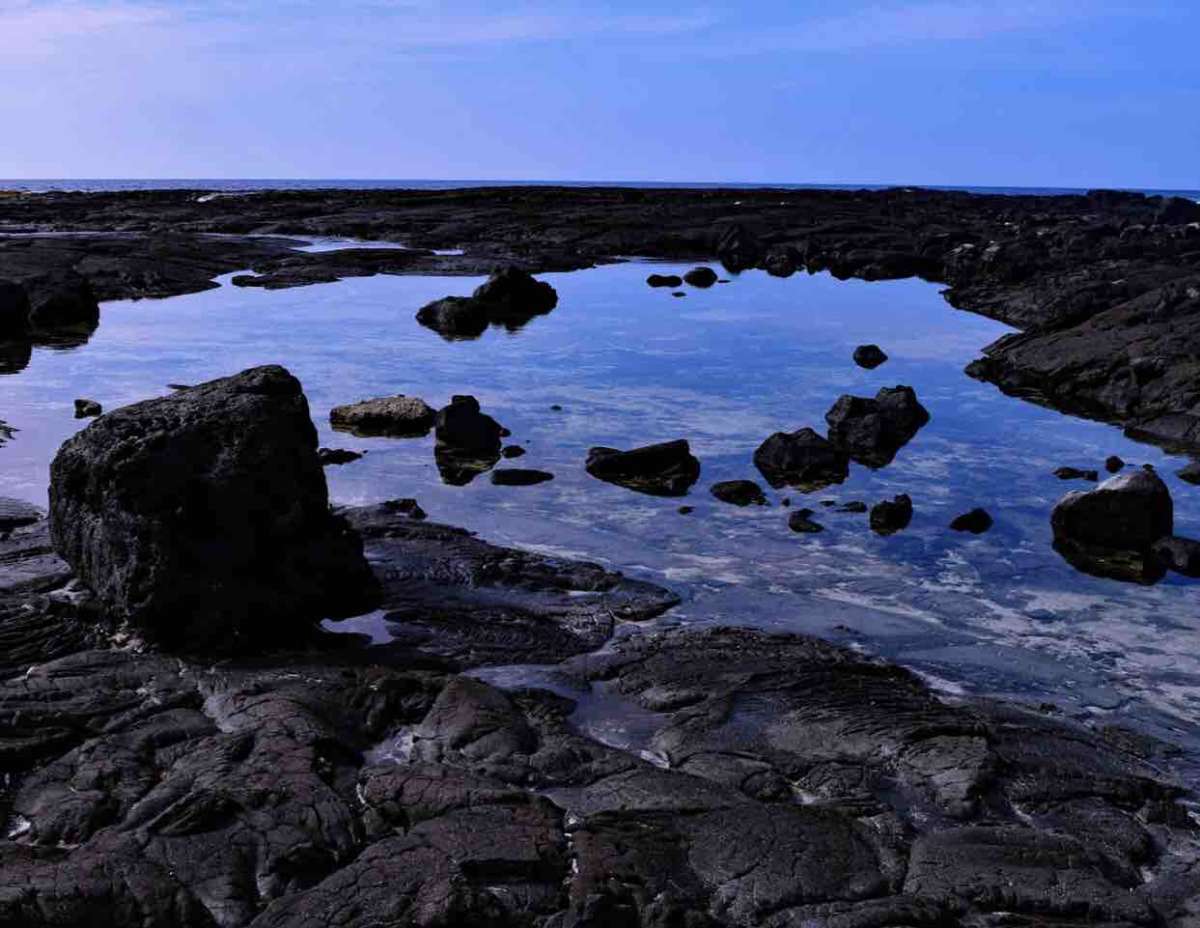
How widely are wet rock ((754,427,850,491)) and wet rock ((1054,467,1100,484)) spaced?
10.4 ft

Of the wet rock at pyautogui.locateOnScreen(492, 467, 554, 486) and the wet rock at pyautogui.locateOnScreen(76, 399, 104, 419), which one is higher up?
the wet rock at pyautogui.locateOnScreen(76, 399, 104, 419)

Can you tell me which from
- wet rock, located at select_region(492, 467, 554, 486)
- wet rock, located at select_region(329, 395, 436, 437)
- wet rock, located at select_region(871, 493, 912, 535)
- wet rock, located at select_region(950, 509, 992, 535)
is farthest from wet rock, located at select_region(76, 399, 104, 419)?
wet rock, located at select_region(950, 509, 992, 535)

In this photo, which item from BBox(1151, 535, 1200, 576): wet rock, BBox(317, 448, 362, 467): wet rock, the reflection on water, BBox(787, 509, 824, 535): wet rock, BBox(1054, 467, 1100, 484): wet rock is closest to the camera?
the reflection on water

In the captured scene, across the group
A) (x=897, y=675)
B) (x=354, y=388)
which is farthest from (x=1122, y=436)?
(x=354, y=388)

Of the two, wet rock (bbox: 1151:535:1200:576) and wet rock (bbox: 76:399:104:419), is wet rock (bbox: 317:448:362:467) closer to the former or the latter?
wet rock (bbox: 76:399:104:419)

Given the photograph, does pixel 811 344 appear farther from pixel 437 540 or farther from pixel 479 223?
pixel 479 223

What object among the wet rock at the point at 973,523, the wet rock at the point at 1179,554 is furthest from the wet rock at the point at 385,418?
the wet rock at the point at 1179,554

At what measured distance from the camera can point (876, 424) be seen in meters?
19.4

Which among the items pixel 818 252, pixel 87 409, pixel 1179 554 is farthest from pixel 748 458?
pixel 818 252

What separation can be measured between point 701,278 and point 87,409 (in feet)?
102

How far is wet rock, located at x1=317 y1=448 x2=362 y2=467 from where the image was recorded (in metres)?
17.8

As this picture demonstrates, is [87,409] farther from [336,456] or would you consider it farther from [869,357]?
[869,357]

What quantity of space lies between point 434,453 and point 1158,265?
93.1ft

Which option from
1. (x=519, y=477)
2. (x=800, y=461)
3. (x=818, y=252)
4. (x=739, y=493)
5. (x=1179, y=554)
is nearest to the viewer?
(x=1179, y=554)
